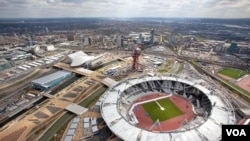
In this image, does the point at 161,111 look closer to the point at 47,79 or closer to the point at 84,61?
the point at 47,79

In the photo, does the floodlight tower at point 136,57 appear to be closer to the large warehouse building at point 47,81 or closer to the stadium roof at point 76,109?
the large warehouse building at point 47,81

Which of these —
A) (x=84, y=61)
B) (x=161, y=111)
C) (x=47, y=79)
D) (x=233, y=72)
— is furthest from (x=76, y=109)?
(x=233, y=72)

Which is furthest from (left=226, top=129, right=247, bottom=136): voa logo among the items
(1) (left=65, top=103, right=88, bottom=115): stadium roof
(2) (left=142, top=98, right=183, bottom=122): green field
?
(1) (left=65, top=103, right=88, bottom=115): stadium roof

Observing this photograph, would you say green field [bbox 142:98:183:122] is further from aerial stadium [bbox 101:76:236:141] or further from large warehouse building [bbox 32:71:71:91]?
large warehouse building [bbox 32:71:71:91]

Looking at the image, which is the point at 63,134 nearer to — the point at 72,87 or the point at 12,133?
the point at 12,133

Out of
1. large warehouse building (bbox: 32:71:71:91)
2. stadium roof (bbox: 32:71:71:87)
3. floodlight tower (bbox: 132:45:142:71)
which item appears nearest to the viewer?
large warehouse building (bbox: 32:71:71:91)

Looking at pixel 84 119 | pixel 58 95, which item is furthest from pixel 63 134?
pixel 58 95
